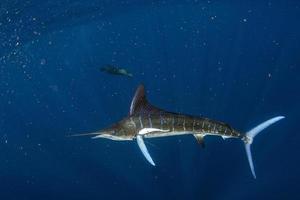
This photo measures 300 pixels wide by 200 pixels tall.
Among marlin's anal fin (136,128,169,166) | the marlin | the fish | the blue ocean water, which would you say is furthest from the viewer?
the blue ocean water

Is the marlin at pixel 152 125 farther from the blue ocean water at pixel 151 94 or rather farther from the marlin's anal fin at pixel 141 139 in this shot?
the blue ocean water at pixel 151 94

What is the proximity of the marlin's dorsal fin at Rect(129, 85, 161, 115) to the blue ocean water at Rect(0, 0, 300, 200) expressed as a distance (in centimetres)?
946

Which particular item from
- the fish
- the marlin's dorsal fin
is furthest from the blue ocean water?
the marlin's dorsal fin

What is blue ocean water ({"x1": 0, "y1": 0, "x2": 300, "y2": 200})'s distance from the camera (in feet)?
73.9

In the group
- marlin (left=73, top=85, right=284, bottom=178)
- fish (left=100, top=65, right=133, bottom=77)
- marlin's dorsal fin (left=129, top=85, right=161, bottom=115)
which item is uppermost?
fish (left=100, top=65, right=133, bottom=77)

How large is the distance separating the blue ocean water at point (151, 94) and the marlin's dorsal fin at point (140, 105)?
372 inches

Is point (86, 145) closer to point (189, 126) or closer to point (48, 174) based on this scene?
point (48, 174)

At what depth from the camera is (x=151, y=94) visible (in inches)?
1339

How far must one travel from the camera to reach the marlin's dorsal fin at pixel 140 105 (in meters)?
5.95

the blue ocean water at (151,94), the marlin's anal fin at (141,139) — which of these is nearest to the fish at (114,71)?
the marlin's anal fin at (141,139)

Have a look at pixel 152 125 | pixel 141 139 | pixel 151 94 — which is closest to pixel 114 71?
pixel 141 139

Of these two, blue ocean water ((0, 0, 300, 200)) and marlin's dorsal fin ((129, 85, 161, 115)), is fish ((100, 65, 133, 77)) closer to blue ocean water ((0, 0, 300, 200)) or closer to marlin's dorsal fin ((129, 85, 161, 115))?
marlin's dorsal fin ((129, 85, 161, 115))

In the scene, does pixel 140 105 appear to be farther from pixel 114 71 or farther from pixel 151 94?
pixel 151 94

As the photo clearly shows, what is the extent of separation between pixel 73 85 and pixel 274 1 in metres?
27.4
